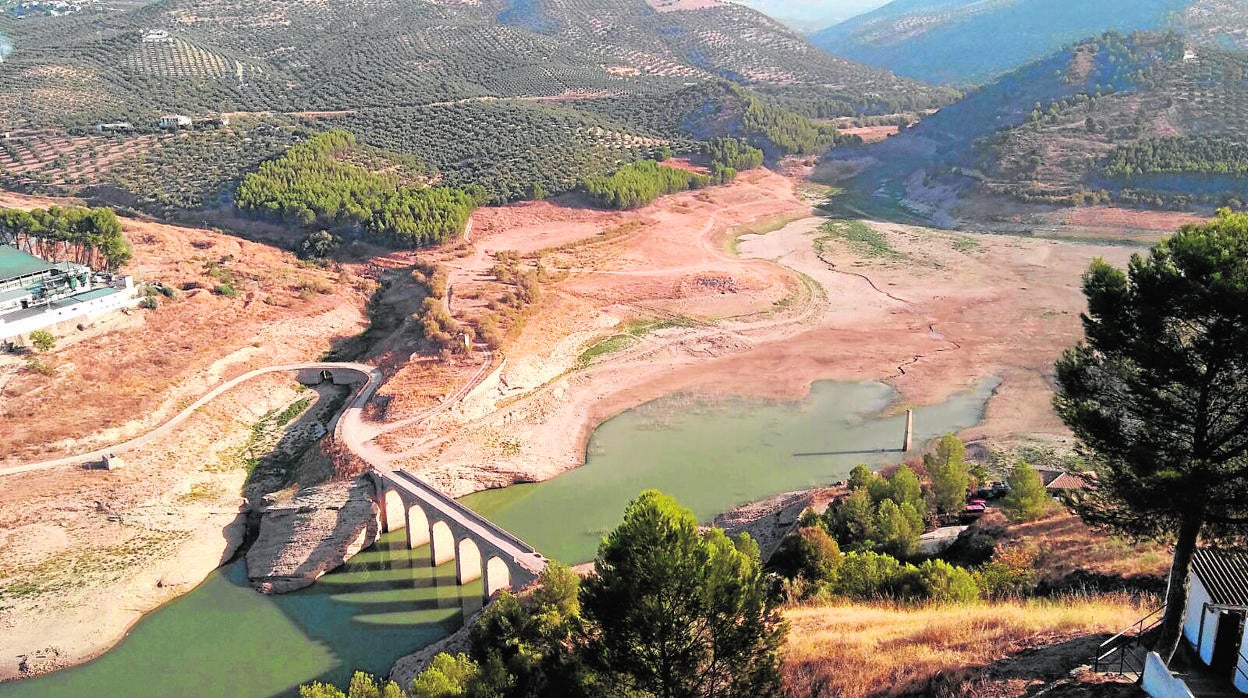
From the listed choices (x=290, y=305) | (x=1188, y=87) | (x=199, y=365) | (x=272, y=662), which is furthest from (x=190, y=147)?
(x=1188, y=87)

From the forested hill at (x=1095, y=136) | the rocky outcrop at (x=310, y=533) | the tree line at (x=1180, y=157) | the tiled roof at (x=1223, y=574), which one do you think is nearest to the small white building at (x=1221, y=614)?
the tiled roof at (x=1223, y=574)

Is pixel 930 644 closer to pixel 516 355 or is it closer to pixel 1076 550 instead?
pixel 1076 550

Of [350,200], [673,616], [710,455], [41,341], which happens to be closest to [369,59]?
[350,200]

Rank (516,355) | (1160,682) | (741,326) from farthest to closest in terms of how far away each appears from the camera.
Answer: (741,326) < (516,355) < (1160,682)

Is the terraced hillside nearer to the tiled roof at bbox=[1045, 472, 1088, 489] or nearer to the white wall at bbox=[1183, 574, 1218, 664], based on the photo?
the tiled roof at bbox=[1045, 472, 1088, 489]

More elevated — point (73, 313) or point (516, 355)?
point (73, 313)

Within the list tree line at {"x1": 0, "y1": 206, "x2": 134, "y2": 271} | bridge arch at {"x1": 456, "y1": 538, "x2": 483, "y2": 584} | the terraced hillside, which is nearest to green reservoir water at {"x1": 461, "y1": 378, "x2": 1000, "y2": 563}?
bridge arch at {"x1": 456, "y1": 538, "x2": 483, "y2": 584}
